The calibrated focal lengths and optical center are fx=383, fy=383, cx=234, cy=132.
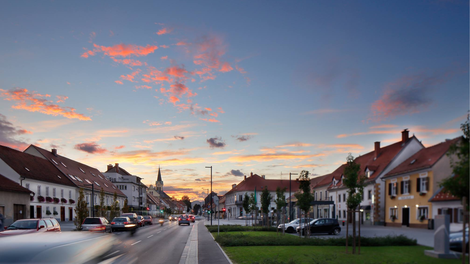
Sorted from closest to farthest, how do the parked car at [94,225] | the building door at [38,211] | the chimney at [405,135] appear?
the parked car at [94,225] → the building door at [38,211] → the chimney at [405,135]

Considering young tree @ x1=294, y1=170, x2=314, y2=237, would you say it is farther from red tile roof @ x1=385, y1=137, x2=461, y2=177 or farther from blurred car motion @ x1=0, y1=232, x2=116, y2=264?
blurred car motion @ x1=0, y1=232, x2=116, y2=264

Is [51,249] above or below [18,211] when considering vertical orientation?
above

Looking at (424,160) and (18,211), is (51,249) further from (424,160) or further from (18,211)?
(424,160)

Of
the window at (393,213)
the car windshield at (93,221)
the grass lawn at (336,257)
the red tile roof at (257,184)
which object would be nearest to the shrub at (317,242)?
the grass lawn at (336,257)

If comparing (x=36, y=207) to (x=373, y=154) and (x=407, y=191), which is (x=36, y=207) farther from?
(x=373, y=154)

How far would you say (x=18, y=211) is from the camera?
39719 mm

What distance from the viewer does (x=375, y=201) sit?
159ft

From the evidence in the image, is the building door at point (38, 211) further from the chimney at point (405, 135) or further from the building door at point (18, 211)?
the chimney at point (405, 135)

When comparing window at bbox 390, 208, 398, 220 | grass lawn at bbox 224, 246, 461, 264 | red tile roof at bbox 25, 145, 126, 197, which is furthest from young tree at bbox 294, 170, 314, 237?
red tile roof at bbox 25, 145, 126, 197

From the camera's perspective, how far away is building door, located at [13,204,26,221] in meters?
39.0

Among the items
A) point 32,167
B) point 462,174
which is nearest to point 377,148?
point 32,167

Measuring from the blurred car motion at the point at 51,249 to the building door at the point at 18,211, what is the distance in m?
36.0

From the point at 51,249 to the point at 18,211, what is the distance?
3851 cm

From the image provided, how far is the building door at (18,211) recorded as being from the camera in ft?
128
